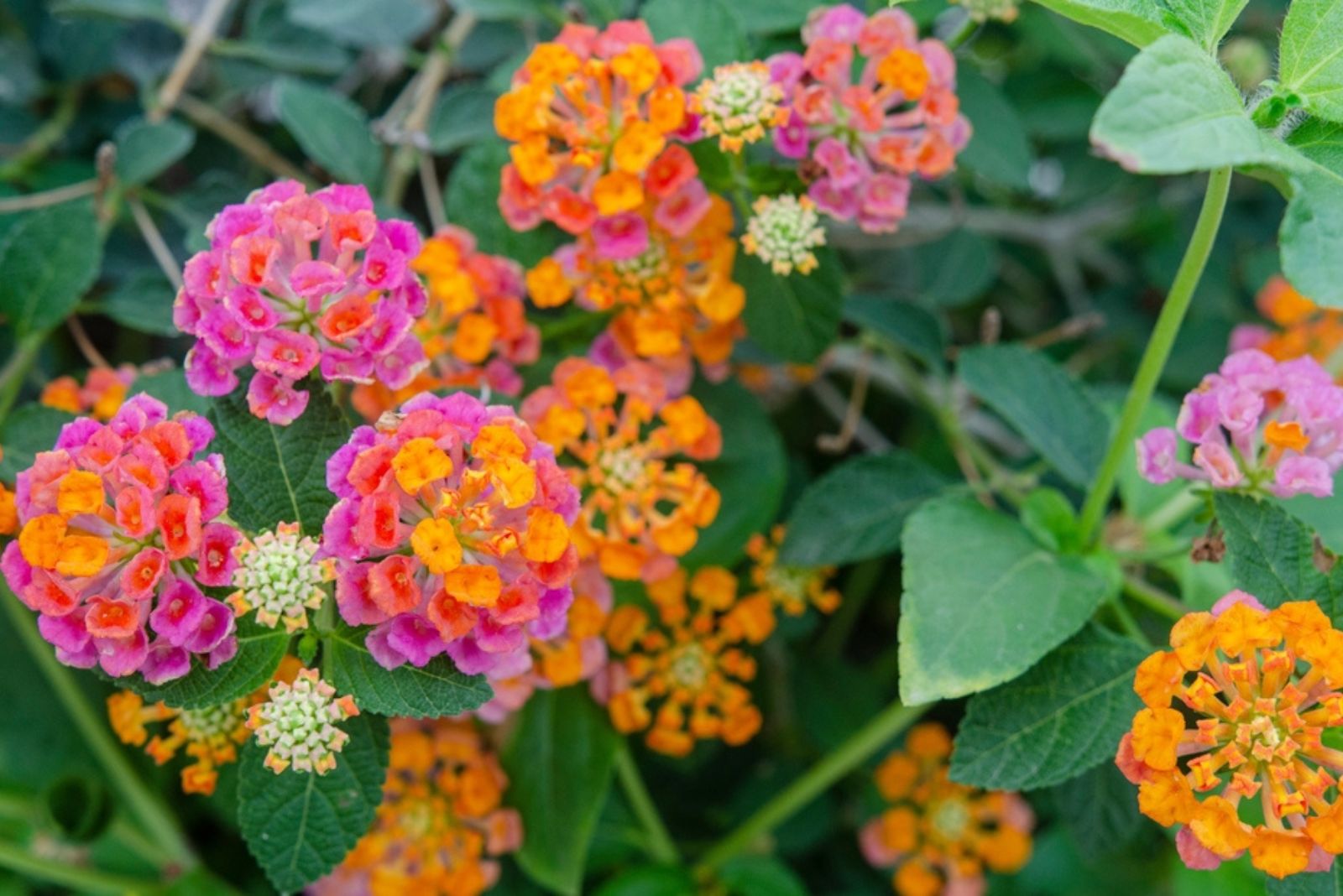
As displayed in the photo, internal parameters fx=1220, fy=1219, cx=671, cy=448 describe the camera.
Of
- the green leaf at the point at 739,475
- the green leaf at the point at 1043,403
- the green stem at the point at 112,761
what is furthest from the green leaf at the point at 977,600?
the green stem at the point at 112,761

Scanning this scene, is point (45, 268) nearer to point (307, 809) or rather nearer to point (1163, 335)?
point (307, 809)

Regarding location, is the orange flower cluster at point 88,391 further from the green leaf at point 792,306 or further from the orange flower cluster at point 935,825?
the orange flower cluster at point 935,825

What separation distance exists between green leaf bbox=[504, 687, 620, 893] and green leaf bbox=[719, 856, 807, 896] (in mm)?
214

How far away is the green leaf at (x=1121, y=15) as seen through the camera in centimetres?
90

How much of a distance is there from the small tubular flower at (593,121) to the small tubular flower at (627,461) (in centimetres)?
16

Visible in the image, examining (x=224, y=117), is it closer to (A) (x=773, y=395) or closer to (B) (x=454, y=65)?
(B) (x=454, y=65)

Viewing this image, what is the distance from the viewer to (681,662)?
140cm

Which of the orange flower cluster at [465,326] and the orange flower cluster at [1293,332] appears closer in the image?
the orange flower cluster at [465,326]

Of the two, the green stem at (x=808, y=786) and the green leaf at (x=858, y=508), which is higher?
the green leaf at (x=858, y=508)

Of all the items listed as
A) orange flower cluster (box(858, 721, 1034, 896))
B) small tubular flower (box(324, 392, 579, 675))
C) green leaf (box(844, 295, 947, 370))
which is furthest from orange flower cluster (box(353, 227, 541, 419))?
orange flower cluster (box(858, 721, 1034, 896))

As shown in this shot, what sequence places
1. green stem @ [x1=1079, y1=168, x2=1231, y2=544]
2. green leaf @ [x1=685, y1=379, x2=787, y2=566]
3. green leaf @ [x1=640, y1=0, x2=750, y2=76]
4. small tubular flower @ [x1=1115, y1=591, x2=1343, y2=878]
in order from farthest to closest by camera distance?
green leaf @ [x1=685, y1=379, x2=787, y2=566], green leaf @ [x1=640, y1=0, x2=750, y2=76], green stem @ [x1=1079, y1=168, x2=1231, y2=544], small tubular flower @ [x1=1115, y1=591, x2=1343, y2=878]

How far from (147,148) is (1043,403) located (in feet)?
3.52

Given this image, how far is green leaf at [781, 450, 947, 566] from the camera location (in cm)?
135

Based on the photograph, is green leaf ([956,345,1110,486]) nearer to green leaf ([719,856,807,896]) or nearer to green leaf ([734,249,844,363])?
green leaf ([734,249,844,363])
